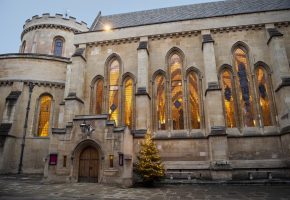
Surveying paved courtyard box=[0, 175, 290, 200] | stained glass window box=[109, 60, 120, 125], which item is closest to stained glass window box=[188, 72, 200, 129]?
paved courtyard box=[0, 175, 290, 200]

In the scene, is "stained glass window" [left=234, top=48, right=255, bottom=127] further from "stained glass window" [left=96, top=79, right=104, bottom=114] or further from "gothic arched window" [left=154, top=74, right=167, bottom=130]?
"stained glass window" [left=96, top=79, right=104, bottom=114]

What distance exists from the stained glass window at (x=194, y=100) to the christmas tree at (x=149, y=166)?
4.81 meters

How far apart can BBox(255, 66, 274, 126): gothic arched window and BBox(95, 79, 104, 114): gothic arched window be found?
13088 millimetres

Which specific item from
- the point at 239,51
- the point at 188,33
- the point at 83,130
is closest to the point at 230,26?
the point at 239,51

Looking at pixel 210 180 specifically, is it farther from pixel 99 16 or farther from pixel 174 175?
pixel 99 16

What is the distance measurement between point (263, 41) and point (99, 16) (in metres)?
18.3

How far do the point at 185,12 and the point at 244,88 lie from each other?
1200 cm

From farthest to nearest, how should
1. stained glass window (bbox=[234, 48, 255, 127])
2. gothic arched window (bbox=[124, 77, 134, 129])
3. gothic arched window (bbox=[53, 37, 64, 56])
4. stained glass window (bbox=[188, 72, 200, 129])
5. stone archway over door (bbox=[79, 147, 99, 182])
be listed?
gothic arched window (bbox=[53, 37, 64, 56]) < gothic arched window (bbox=[124, 77, 134, 129]) < stained glass window (bbox=[188, 72, 200, 129]) < stained glass window (bbox=[234, 48, 255, 127]) < stone archway over door (bbox=[79, 147, 99, 182])

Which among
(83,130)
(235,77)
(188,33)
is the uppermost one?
(188,33)

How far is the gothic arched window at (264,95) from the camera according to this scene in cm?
1745

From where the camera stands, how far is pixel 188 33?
2020 centimetres

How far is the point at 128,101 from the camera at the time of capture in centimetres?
2000

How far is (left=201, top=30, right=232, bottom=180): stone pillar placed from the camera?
50.7 ft

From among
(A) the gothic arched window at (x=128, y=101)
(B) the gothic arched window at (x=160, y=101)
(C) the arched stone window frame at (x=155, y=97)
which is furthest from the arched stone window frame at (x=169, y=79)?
(A) the gothic arched window at (x=128, y=101)
